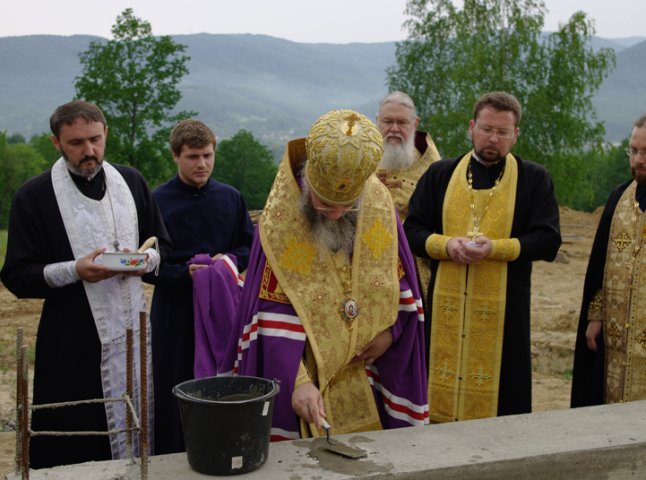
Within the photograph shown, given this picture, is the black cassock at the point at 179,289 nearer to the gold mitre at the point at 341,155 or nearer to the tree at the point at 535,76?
the gold mitre at the point at 341,155

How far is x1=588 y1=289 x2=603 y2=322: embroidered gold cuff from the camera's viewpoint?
197 inches

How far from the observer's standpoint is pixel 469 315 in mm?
5242

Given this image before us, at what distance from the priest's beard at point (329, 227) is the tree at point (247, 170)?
28.8 m

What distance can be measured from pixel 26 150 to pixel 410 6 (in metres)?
19.7

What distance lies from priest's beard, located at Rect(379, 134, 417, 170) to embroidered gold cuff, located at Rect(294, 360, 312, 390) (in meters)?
2.75

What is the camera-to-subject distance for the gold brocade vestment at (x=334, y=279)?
357 centimetres

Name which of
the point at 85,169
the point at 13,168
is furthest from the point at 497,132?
the point at 13,168

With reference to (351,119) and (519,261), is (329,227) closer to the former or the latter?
(351,119)

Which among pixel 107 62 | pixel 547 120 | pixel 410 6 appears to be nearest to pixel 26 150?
pixel 107 62

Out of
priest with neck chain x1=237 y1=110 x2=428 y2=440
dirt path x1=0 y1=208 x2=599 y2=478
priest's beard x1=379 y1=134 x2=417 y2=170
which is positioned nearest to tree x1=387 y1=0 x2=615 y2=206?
dirt path x1=0 y1=208 x2=599 y2=478

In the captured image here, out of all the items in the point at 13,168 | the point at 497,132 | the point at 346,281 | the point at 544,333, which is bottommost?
the point at 544,333

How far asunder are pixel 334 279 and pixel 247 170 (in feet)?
98.7

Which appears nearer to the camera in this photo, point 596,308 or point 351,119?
point 351,119

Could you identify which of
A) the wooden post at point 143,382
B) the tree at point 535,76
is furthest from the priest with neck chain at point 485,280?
the tree at point 535,76
